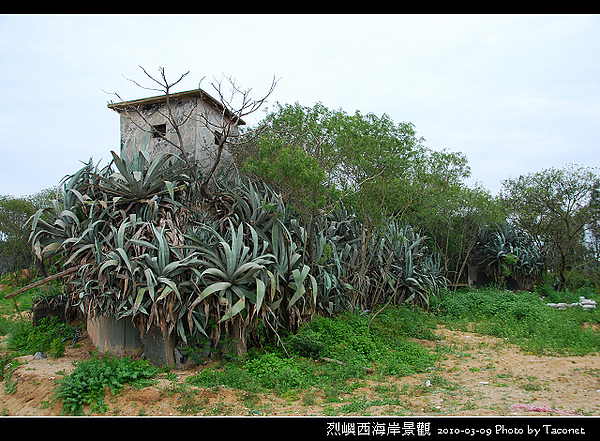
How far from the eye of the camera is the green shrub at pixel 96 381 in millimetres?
4738

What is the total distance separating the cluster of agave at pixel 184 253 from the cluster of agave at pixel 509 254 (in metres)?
8.39

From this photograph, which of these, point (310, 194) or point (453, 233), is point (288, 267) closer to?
point (310, 194)

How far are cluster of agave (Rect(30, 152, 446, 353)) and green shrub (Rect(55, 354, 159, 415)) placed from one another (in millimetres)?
646

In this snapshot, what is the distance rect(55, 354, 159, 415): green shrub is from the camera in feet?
15.5

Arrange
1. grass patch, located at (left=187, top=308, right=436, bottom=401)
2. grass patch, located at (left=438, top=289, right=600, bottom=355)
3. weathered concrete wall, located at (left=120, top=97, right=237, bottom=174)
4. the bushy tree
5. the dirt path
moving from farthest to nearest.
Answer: the bushy tree
weathered concrete wall, located at (left=120, top=97, right=237, bottom=174)
grass patch, located at (left=438, top=289, right=600, bottom=355)
grass patch, located at (left=187, top=308, right=436, bottom=401)
the dirt path

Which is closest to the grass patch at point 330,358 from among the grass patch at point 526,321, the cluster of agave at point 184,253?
the cluster of agave at point 184,253

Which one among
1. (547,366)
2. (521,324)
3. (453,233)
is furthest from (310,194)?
(453,233)

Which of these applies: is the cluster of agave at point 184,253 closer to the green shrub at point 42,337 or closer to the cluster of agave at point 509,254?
the green shrub at point 42,337

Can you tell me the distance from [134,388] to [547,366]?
5940 mm

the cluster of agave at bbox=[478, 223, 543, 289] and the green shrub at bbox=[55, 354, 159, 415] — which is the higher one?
the cluster of agave at bbox=[478, 223, 543, 289]

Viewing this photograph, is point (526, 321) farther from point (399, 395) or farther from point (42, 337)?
point (42, 337)

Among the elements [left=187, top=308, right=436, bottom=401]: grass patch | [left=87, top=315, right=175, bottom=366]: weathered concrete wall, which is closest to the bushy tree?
[left=187, top=308, right=436, bottom=401]: grass patch

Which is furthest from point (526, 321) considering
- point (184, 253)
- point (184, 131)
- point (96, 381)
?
point (184, 131)

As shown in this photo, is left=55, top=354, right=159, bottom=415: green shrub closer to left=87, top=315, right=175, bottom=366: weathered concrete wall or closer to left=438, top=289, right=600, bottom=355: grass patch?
left=87, top=315, right=175, bottom=366: weathered concrete wall
